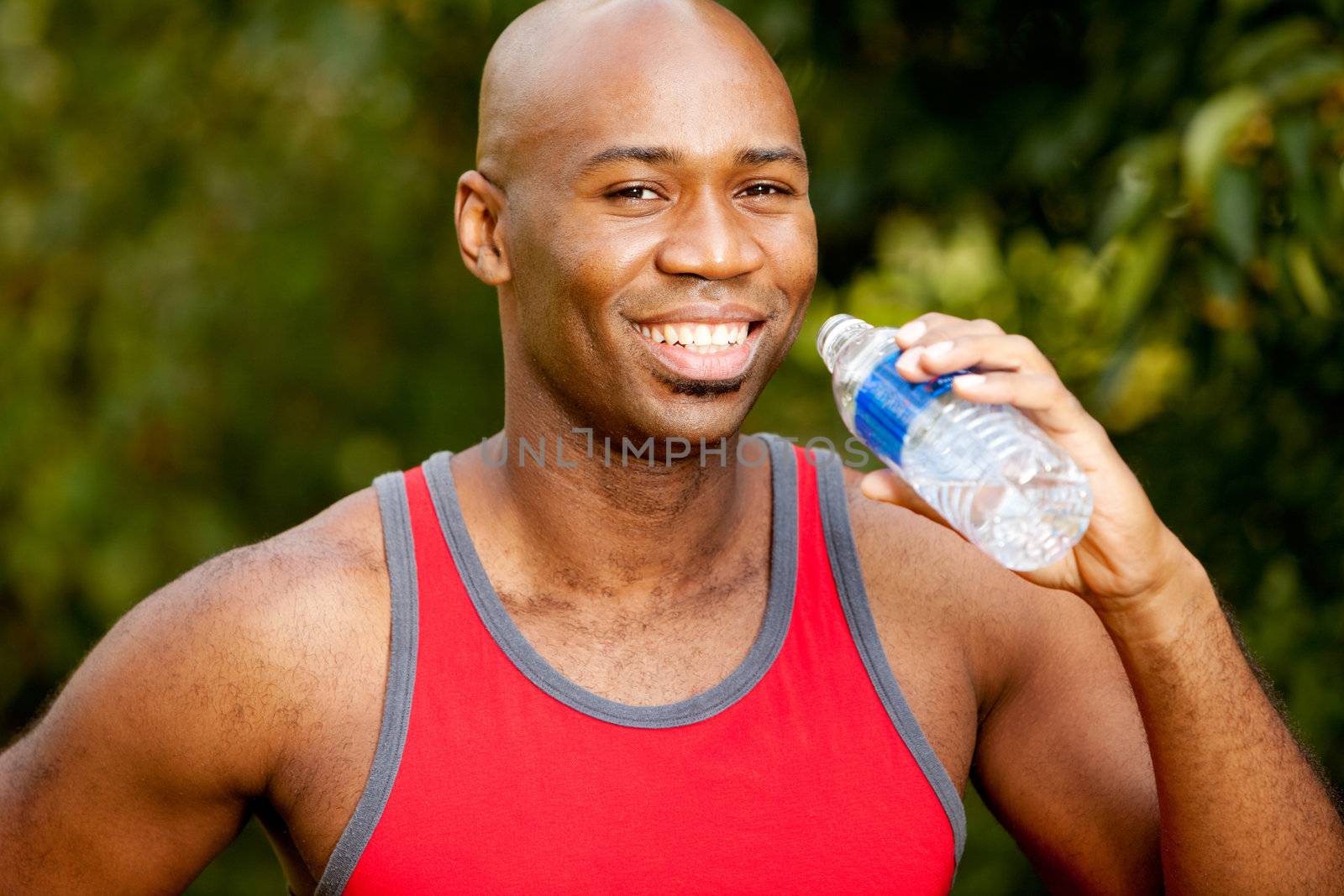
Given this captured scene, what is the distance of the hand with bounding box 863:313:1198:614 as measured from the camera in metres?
1.89

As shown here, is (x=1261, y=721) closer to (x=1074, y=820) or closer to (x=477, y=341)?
(x=1074, y=820)

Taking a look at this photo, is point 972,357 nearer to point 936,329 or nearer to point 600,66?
point 936,329

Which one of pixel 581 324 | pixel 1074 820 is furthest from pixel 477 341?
pixel 1074 820

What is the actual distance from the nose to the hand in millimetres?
321

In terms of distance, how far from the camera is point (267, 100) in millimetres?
4332

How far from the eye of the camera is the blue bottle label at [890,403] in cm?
195

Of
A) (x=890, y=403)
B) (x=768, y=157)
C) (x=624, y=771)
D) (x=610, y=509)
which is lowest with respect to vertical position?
(x=624, y=771)

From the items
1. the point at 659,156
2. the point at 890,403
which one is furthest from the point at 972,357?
the point at 659,156

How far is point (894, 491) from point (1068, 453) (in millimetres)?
219

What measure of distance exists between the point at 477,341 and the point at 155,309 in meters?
0.89

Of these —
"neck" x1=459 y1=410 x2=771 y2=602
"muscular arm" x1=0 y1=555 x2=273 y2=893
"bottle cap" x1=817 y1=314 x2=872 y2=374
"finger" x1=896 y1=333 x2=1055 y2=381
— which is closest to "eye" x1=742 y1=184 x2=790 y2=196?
"bottle cap" x1=817 y1=314 x2=872 y2=374

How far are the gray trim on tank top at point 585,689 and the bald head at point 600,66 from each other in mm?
510

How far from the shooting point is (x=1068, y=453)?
196cm

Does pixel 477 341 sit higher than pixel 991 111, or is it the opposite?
pixel 991 111
